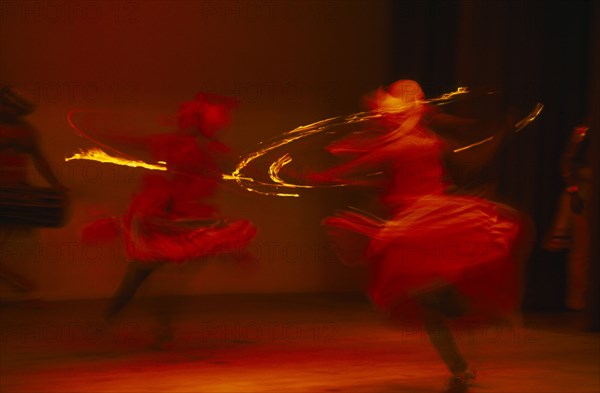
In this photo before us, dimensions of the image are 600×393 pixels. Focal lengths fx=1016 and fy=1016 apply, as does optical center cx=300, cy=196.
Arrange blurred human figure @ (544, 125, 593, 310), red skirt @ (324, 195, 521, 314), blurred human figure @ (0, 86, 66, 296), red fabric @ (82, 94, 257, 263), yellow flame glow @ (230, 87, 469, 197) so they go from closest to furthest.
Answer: red skirt @ (324, 195, 521, 314) → red fabric @ (82, 94, 257, 263) → blurred human figure @ (0, 86, 66, 296) → blurred human figure @ (544, 125, 593, 310) → yellow flame glow @ (230, 87, 469, 197)

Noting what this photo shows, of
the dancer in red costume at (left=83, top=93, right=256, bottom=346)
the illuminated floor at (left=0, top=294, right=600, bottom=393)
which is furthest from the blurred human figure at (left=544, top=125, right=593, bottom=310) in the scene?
the dancer in red costume at (left=83, top=93, right=256, bottom=346)

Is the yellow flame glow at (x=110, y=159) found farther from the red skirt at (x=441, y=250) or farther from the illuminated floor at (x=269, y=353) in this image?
the red skirt at (x=441, y=250)

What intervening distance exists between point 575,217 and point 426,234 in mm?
4007

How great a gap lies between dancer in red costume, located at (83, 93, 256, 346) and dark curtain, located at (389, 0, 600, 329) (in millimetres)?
3214

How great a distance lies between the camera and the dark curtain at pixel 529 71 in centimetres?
1001

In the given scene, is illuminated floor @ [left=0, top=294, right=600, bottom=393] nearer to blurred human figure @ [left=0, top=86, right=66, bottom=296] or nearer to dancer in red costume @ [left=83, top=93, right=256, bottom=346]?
dancer in red costume @ [left=83, top=93, right=256, bottom=346]

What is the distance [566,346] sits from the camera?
867cm

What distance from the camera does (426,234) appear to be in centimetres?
672

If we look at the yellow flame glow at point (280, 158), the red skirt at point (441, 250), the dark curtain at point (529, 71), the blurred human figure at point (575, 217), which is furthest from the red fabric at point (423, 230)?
the yellow flame glow at point (280, 158)

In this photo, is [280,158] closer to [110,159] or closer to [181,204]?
[110,159]

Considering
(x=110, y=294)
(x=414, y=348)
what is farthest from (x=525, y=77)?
(x=110, y=294)

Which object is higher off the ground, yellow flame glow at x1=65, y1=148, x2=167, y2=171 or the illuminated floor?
yellow flame glow at x1=65, y1=148, x2=167, y2=171

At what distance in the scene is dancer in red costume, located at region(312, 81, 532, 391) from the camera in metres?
6.71

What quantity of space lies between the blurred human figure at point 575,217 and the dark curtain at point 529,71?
0.60 feet
